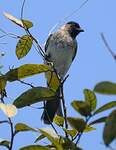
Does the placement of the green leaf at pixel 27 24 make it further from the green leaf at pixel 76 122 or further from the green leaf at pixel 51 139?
the green leaf at pixel 76 122

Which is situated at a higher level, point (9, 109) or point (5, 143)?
point (9, 109)

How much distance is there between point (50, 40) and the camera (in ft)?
20.4

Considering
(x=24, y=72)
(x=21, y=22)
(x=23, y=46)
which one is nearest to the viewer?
(x=24, y=72)

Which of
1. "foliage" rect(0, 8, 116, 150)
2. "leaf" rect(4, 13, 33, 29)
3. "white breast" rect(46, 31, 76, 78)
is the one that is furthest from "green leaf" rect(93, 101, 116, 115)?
"white breast" rect(46, 31, 76, 78)

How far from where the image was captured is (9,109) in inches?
65.4

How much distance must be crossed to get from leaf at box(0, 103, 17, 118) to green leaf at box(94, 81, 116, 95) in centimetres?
52

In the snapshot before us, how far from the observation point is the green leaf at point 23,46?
8.71 feet

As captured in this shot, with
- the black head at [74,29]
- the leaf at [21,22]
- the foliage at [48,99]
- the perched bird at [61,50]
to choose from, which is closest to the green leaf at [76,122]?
the foliage at [48,99]

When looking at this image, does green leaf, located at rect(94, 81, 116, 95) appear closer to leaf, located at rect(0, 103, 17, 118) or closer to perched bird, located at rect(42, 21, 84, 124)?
leaf, located at rect(0, 103, 17, 118)

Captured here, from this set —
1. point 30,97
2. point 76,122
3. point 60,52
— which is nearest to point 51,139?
point 76,122

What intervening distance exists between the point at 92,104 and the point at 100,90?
0.25 metres

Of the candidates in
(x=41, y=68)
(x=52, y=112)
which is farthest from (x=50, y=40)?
(x=41, y=68)

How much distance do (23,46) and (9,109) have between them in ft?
3.56

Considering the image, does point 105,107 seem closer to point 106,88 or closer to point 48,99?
point 106,88
